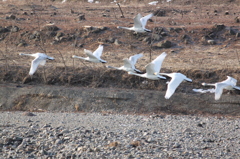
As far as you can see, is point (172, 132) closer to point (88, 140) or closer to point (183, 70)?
point (88, 140)

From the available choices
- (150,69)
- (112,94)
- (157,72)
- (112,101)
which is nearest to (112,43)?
(112,94)

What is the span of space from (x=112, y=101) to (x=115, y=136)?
466 cm

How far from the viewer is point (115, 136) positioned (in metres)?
15.0

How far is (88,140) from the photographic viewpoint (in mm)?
14453

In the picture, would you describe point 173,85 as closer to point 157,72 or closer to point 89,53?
point 157,72

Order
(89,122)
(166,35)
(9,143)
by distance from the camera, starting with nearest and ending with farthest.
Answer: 1. (9,143)
2. (89,122)
3. (166,35)

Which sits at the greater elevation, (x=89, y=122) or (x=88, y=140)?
(x=88, y=140)

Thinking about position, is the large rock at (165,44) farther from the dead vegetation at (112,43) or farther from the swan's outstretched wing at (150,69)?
the swan's outstretched wing at (150,69)

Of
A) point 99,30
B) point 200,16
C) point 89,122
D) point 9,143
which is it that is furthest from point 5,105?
point 200,16

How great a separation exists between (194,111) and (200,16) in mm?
15398

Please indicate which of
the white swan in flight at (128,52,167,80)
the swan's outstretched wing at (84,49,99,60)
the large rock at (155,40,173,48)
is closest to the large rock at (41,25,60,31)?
the large rock at (155,40,173,48)

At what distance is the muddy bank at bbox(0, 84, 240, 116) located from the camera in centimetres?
1925

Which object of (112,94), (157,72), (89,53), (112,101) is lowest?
(112,101)

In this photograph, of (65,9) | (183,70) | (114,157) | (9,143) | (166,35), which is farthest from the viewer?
(65,9)
